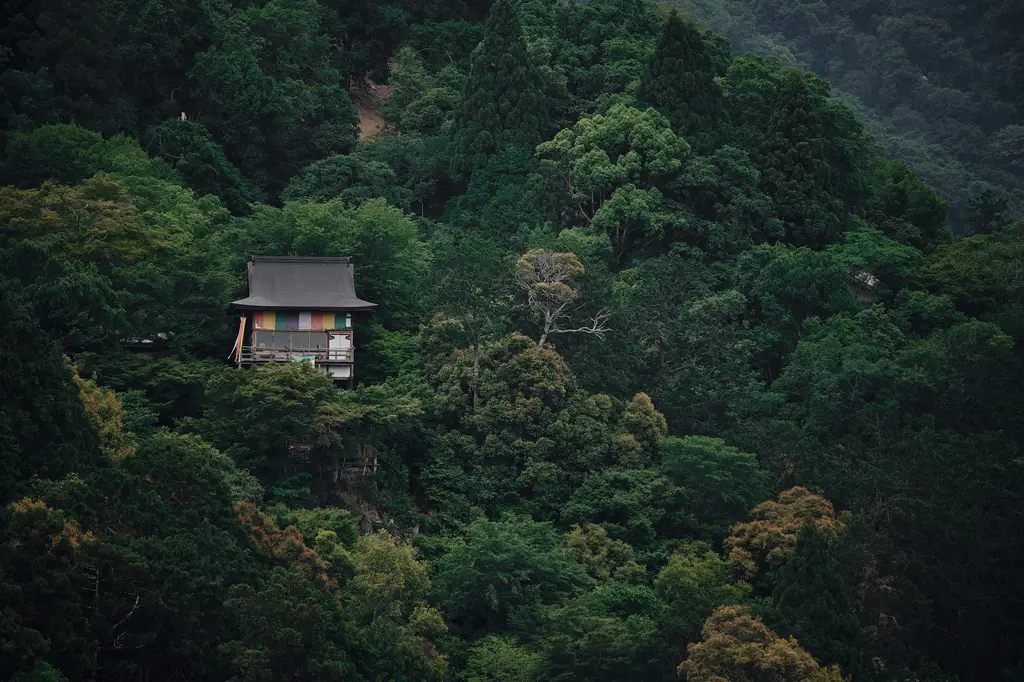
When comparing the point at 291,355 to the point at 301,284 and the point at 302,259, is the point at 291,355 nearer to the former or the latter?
the point at 301,284

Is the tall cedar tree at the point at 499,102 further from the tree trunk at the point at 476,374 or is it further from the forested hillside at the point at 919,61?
the forested hillside at the point at 919,61

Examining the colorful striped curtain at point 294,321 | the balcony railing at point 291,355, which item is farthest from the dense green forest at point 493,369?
the balcony railing at point 291,355

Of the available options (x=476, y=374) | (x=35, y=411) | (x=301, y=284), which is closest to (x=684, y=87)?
(x=476, y=374)

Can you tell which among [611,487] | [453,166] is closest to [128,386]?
[611,487]

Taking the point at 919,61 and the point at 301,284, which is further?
the point at 919,61

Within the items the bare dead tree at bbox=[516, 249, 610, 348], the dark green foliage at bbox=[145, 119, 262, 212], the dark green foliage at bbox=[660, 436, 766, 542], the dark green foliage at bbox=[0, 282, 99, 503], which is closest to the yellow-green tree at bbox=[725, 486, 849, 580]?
the dark green foliage at bbox=[660, 436, 766, 542]

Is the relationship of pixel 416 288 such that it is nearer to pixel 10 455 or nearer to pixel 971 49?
pixel 10 455
